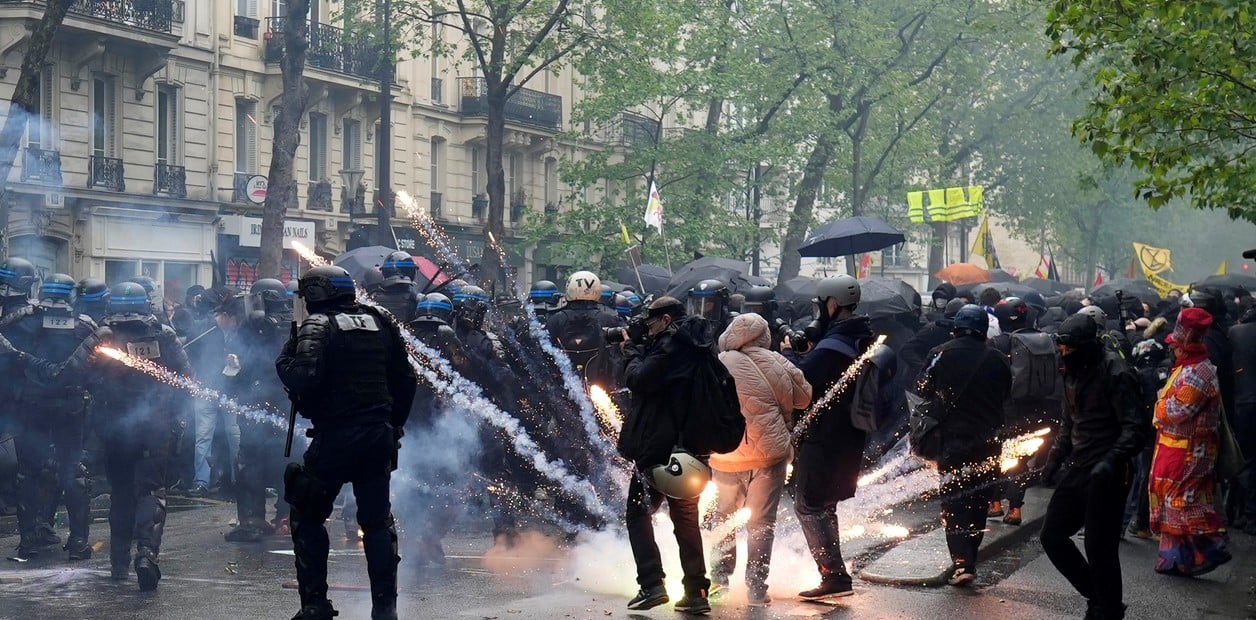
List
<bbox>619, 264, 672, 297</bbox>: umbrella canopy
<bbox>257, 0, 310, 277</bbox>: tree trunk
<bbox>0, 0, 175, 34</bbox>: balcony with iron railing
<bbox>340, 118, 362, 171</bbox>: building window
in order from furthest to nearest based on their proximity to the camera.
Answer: <bbox>340, 118, 362, 171</bbox>: building window
<bbox>0, 0, 175, 34</bbox>: balcony with iron railing
<bbox>619, 264, 672, 297</bbox>: umbrella canopy
<bbox>257, 0, 310, 277</bbox>: tree trunk

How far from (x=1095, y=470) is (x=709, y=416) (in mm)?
1936

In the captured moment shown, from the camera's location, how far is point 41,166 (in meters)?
26.8

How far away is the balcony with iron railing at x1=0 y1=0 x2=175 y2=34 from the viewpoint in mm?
27953

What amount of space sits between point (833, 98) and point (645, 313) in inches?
1145

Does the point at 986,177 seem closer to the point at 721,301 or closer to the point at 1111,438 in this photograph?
the point at 721,301

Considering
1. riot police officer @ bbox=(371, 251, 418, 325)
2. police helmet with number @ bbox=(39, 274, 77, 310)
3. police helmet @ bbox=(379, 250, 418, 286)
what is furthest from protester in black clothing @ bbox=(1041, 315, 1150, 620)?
police helmet with number @ bbox=(39, 274, 77, 310)

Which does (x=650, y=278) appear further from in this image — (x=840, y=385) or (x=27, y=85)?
(x=840, y=385)

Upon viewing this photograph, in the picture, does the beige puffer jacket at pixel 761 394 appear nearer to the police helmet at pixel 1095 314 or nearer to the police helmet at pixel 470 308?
the police helmet at pixel 1095 314

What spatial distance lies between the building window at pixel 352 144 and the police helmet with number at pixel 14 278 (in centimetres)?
2608

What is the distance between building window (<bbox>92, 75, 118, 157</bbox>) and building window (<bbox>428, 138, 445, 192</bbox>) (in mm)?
11111

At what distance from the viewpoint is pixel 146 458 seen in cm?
909

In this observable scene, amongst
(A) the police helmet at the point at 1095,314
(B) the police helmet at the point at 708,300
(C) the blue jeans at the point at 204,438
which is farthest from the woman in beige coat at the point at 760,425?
(C) the blue jeans at the point at 204,438

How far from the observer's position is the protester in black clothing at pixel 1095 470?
24.6 ft

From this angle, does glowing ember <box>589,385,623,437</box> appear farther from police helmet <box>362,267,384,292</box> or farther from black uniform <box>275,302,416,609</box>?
black uniform <box>275,302,416,609</box>
